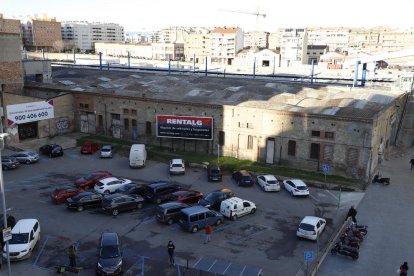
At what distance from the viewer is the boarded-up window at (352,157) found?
127 ft

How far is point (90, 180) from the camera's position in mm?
36469

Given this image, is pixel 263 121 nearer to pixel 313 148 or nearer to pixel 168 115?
pixel 313 148

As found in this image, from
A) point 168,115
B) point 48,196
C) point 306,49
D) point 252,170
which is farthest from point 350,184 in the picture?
point 306,49

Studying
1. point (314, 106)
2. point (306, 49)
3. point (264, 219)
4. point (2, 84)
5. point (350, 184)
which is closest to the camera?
point (264, 219)

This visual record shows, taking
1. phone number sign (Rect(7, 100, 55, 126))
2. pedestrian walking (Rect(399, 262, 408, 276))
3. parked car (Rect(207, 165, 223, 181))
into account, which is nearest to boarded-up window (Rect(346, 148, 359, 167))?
parked car (Rect(207, 165, 223, 181))

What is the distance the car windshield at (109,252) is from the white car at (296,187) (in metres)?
17.4

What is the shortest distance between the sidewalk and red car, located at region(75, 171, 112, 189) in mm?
21112

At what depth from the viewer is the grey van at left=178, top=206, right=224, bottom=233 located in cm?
2795

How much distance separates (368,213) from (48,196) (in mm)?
26184

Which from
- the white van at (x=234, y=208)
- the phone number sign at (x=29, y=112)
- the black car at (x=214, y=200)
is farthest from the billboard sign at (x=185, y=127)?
the phone number sign at (x=29, y=112)

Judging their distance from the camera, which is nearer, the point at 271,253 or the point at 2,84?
the point at 271,253

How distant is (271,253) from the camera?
2573 centimetres

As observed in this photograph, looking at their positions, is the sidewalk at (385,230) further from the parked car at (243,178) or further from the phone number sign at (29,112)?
the phone number sign at (29,112)

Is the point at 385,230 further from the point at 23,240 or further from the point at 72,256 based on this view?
the point at 23,240
